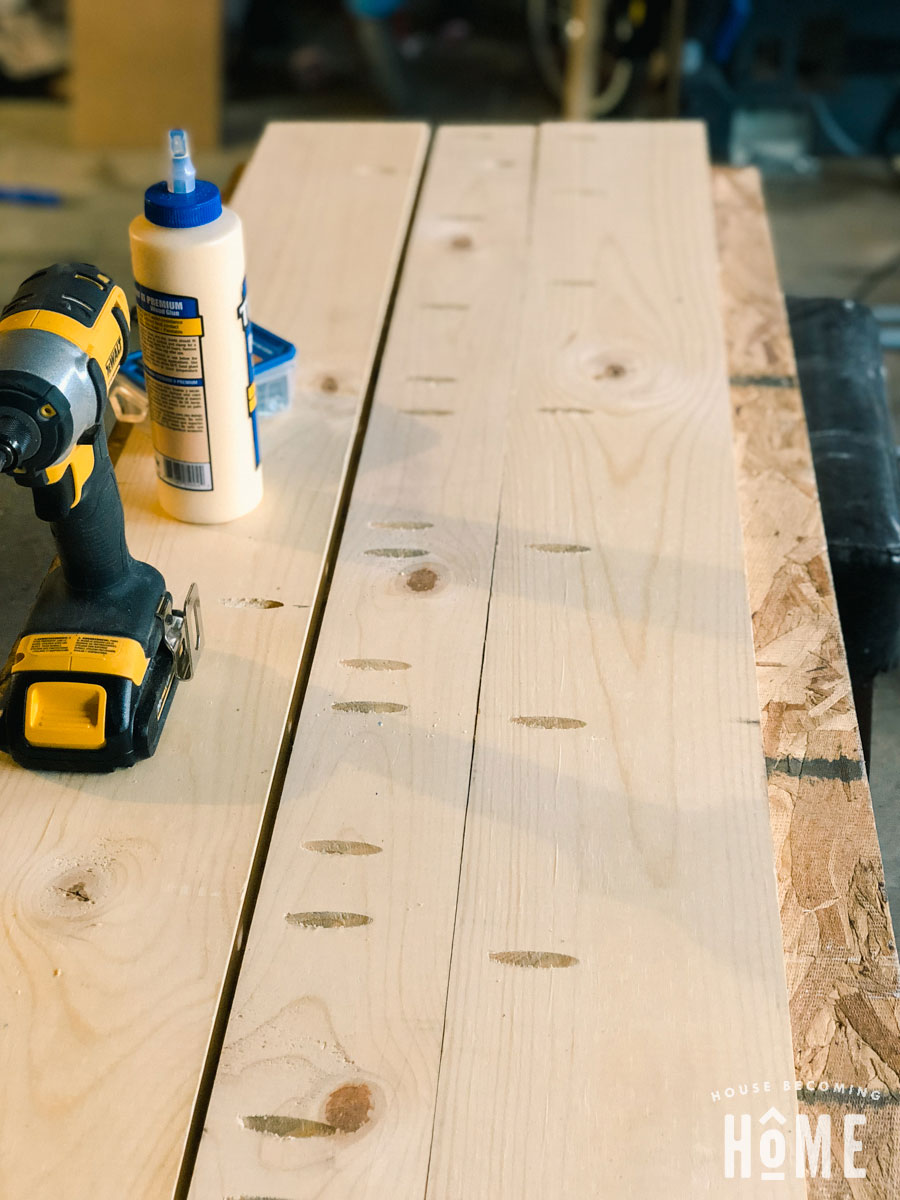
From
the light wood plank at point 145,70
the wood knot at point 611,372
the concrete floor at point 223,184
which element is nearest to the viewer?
the wood knot at point 611,372

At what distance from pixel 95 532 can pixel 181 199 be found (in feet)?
0.82

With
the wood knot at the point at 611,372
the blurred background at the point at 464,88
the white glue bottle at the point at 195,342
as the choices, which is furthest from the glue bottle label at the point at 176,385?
the blurred background at the point at 464,88

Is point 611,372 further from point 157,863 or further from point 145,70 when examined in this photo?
point 145,70

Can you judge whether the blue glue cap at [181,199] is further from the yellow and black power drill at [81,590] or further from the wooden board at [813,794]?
the wooden board at [813,794]

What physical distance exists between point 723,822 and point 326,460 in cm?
49

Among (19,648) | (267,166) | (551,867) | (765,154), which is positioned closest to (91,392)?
(19,648)

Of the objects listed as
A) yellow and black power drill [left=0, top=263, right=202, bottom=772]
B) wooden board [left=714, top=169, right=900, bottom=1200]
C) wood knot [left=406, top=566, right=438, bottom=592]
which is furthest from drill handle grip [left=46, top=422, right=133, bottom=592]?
wooden board [left=714, top=169, right=900, bottom=1200]

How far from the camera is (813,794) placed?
863 mm

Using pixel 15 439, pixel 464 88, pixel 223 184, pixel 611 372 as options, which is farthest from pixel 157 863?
pixel 464 88

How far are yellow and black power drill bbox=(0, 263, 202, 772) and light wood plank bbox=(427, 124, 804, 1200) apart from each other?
24 centimetres

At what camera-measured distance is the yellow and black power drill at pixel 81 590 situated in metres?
0.73

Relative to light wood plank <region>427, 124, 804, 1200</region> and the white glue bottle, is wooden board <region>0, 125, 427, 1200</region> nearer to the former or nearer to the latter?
the white glue bottle

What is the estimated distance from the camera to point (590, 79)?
3.03m

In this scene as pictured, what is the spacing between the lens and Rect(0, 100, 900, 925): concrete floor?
9.00 ft
